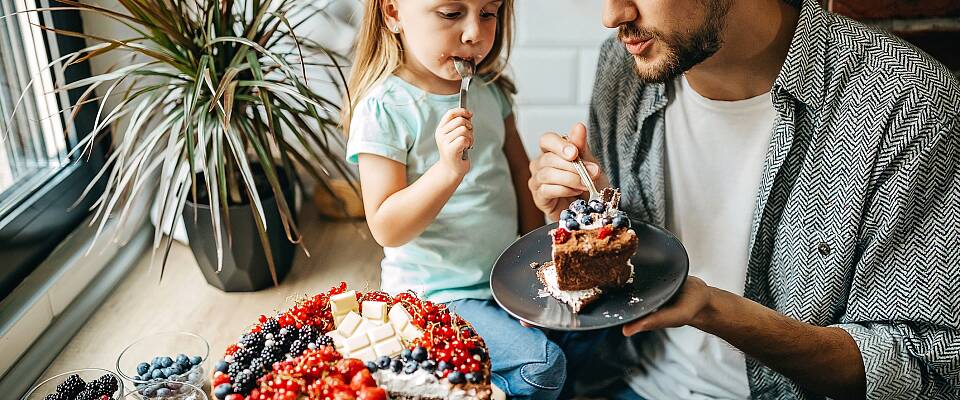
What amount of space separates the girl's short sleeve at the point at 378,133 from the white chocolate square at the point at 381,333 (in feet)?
1.32

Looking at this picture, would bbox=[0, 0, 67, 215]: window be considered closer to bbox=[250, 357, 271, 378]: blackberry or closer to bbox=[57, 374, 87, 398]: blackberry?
bbox=[57, 374, 87, 398]: blackberry

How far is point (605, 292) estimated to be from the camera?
1.43m

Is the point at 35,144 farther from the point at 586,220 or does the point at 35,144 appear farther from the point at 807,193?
the point at 807,193

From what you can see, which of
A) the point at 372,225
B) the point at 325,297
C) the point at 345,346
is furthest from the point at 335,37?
the point at 345,346

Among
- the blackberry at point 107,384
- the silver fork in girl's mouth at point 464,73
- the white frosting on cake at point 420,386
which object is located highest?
the silver fork in girl's mouth at point 464,73

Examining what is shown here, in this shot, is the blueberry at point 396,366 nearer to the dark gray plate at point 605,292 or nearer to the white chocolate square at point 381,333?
the white chocolate square at point 381,333

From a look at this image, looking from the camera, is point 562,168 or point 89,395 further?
point 562,168

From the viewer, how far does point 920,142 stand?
1.47 meters

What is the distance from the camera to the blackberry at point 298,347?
4.39 feet

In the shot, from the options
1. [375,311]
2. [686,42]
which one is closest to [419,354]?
[375,311]

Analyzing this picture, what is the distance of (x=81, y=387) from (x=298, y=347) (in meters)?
0.43

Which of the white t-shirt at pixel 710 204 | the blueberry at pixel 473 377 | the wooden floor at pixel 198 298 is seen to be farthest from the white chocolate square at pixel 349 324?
the white t-shirt at pixel 710 204

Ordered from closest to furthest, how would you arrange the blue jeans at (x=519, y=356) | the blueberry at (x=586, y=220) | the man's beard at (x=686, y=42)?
the blueberry at (x=586, y=220) < the man's beard at (x=686, y=42) < the blue jeans at (x=519, y=356)

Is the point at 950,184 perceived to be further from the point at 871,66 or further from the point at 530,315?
the point at 530,315
